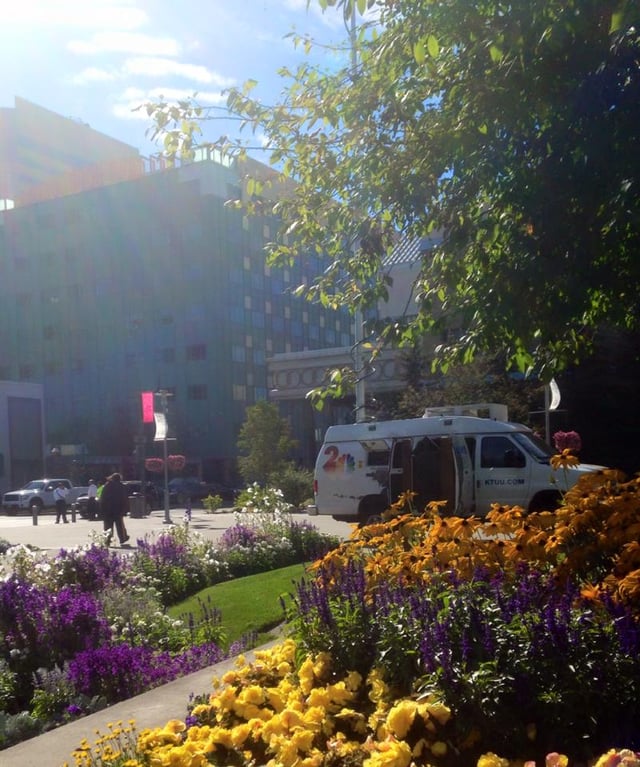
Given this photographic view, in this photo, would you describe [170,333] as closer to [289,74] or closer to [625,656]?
[289,74]

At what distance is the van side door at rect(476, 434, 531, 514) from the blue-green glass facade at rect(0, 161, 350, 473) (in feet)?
176

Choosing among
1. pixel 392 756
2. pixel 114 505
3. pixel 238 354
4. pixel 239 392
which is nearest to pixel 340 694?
pixel 392 756

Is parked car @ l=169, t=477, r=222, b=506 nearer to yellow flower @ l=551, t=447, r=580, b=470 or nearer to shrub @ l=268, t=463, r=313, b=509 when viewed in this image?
shrub @ l=268, t=463, r=313, b=509

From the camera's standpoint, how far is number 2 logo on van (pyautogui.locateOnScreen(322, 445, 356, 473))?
1862 cm

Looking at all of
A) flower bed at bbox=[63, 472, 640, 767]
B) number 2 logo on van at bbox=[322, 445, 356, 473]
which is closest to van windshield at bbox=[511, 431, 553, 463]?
number 2 logo on van at bbox=[322, 445, 356, 473]

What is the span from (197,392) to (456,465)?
5749cm

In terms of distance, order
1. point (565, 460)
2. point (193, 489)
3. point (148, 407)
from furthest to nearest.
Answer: point (193, 489) < point (148, 407) < point (565, 460)

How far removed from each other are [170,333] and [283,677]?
7099cm

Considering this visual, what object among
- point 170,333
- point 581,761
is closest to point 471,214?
point 581,761

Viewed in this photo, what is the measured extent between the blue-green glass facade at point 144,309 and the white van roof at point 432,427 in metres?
52.2

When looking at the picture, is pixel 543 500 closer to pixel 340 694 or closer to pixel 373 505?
pixel 373 505

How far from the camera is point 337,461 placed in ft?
61.9

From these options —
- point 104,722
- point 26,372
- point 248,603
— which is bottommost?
point 248,603

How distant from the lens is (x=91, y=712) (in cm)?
575
